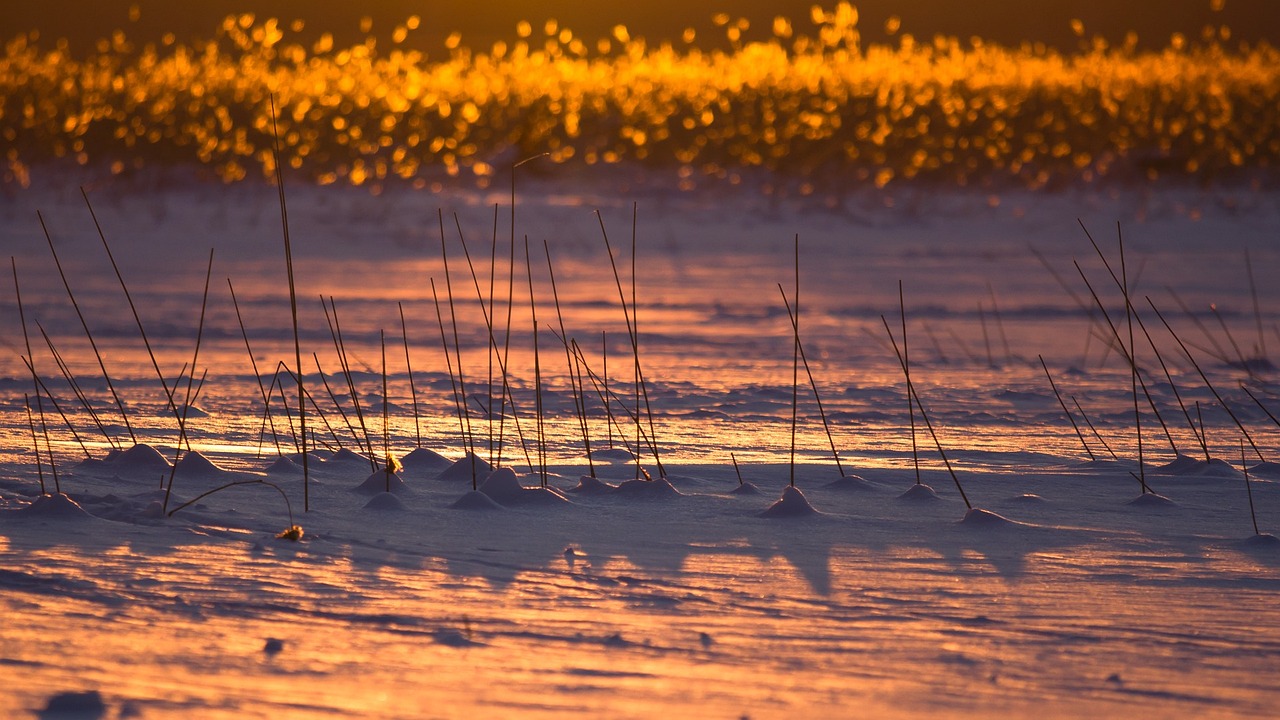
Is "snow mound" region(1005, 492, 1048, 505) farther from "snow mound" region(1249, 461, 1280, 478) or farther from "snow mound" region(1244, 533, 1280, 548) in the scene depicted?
"snow mound" region(1249, 461, 1280, 478)

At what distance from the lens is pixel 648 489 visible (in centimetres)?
213

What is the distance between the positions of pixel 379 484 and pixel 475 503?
0.17 metres

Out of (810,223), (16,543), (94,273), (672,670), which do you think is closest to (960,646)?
(672,670)

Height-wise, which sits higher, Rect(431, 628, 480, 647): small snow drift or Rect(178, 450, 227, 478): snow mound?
Rect(178, 450, 227, 478): snow mound

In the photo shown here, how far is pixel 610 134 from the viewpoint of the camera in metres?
11.6

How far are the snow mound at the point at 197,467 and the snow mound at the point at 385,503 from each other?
0.96 feet

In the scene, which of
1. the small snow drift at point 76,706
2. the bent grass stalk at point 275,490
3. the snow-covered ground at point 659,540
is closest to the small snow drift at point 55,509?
the snow-covered ground at point 659,540

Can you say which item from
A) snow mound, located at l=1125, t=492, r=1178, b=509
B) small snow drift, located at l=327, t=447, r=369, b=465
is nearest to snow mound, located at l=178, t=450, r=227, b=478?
small snow drift, located at l=327, t=447, r=369, b=465

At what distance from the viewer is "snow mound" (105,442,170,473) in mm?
2207

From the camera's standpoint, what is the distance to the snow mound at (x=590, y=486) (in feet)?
7.06

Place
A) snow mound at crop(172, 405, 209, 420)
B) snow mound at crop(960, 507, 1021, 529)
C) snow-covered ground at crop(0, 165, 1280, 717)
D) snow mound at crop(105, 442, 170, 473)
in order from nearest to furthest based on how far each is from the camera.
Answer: snow-covered ground at crop(0, 165, 1280, 717) → snow mound at crop(960, 507, 1021, 529) → snow mound at crop(105, 442, 170, 473) → snow mound at crop(172, 405, 209, 420)

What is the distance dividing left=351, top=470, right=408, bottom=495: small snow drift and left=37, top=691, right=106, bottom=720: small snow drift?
33.1 inches

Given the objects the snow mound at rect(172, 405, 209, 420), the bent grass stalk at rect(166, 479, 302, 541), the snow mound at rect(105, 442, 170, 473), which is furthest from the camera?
the snow mound at rect(172, 405, 209, 420)

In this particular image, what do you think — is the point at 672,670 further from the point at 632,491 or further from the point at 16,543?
→ the point at 16,543
